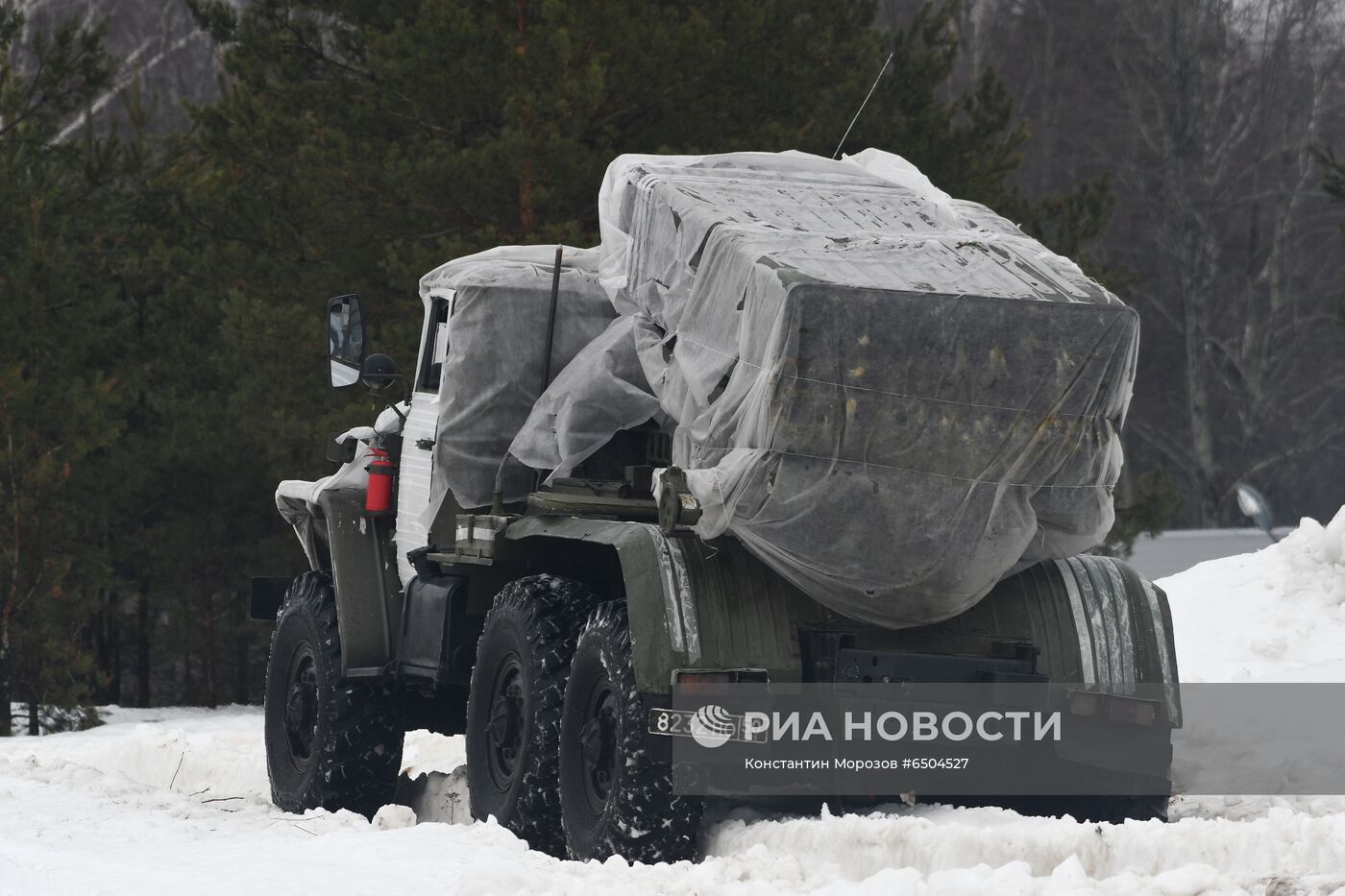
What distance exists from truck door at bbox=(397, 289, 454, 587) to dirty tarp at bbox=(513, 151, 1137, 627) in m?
2.51

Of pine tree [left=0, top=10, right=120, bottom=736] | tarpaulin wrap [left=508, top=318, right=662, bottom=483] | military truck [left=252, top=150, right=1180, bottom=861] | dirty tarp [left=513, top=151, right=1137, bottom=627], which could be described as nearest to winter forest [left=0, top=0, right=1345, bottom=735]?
pine tree [left=0, top=10, right=120, bottom=736]

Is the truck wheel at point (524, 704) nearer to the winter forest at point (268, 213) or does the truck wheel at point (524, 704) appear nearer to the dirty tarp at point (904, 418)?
the dirty tarp at point (904, 418)

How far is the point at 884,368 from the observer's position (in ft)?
21.7

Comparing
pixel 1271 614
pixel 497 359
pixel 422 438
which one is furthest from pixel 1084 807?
pixel 1271 614

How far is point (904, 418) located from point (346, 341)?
3.42 metres

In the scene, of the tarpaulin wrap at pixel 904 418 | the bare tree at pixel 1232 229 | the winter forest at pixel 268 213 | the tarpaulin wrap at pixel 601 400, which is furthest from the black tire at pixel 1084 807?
the bare tree at pixel 1232 229

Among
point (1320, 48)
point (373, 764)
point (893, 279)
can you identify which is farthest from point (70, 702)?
point (1320, 48)

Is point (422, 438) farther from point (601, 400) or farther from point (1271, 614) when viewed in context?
point (1271, 614)

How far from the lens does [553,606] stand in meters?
7.77

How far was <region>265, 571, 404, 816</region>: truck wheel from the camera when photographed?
31.5ft

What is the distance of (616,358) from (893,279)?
5.26 ft

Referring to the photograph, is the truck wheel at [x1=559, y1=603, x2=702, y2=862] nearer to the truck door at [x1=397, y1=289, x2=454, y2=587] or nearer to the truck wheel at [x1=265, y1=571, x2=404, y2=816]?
the truck door at [x1=397, y1=289, x2=454, y2=587]

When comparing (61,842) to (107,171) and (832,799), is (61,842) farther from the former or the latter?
(107,171)

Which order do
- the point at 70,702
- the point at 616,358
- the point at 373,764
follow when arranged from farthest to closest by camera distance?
the point at 70,702 < the point at 373,764 < the point at 616,358
